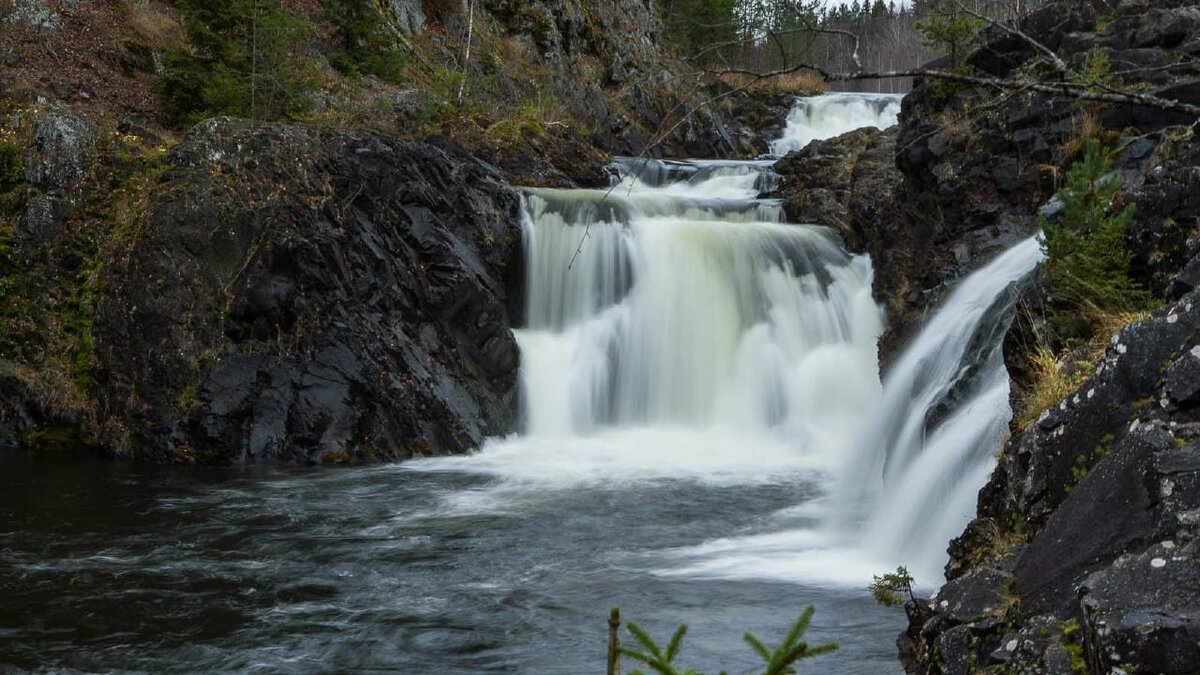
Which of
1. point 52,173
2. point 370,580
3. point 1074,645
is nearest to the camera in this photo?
point 1074,645

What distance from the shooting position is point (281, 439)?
535 inches

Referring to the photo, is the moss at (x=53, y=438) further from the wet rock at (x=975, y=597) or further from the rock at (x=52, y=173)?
the wet rock at (x=975, y=597)

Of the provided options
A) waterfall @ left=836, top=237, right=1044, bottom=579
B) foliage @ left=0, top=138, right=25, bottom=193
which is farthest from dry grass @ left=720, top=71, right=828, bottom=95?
waterfall @ left=836, top=237, right=1044, bottom=579

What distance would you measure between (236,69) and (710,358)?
33.0 ft

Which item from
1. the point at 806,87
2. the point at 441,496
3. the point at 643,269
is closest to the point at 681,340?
the point at 643,269

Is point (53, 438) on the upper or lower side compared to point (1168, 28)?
lower

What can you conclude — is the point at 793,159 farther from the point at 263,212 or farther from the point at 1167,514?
the point at 1167,514

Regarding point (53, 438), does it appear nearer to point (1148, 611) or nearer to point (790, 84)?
point (1148, 611)

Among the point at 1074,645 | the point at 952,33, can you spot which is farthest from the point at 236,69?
the point at 1074,645

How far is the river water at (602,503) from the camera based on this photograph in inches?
290

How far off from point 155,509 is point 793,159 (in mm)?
15145

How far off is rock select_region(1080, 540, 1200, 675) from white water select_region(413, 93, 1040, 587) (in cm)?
Result: 626

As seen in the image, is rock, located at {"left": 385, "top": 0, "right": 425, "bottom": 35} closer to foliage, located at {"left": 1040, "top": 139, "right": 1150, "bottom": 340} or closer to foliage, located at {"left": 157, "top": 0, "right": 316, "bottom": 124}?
foliage, located at {"left": 157, "top": 0, "right": 316, "bottom": 124}

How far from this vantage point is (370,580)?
868 centimetres
